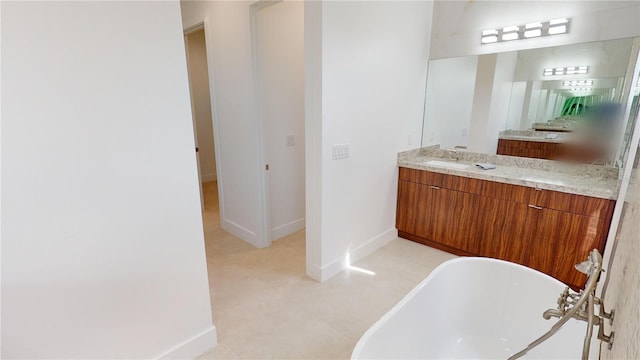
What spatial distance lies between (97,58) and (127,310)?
109 centimetres

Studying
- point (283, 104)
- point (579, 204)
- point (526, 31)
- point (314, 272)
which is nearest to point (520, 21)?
point (526, 31)

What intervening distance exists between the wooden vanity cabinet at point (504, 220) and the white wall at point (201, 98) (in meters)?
3.60

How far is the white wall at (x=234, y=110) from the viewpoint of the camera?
261 centimetres

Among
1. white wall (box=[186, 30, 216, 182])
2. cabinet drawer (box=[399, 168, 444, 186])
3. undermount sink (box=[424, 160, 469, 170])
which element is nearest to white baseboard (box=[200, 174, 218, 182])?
A: white wall (box=[186, 30, 216, 182])

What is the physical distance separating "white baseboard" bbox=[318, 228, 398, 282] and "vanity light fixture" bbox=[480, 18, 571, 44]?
6.71 ft

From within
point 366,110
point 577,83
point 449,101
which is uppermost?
point 577,83

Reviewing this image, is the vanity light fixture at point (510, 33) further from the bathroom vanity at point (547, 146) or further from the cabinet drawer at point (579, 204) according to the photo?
the cabinet drawer at point (579, 204)

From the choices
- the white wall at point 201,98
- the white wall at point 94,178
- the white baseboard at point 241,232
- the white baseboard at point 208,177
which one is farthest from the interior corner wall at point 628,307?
the white baseboard at point 208,177

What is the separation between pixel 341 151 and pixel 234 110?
4.06ft

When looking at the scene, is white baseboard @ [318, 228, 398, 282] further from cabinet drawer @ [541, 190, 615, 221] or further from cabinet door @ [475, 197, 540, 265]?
cabinet drawer @ [541, 190, 615, 221]

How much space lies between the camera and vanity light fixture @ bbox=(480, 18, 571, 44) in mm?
2316

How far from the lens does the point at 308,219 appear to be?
92.6 inches

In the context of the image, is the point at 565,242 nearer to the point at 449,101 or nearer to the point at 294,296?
the point at 449,101

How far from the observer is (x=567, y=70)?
93.0 inches
